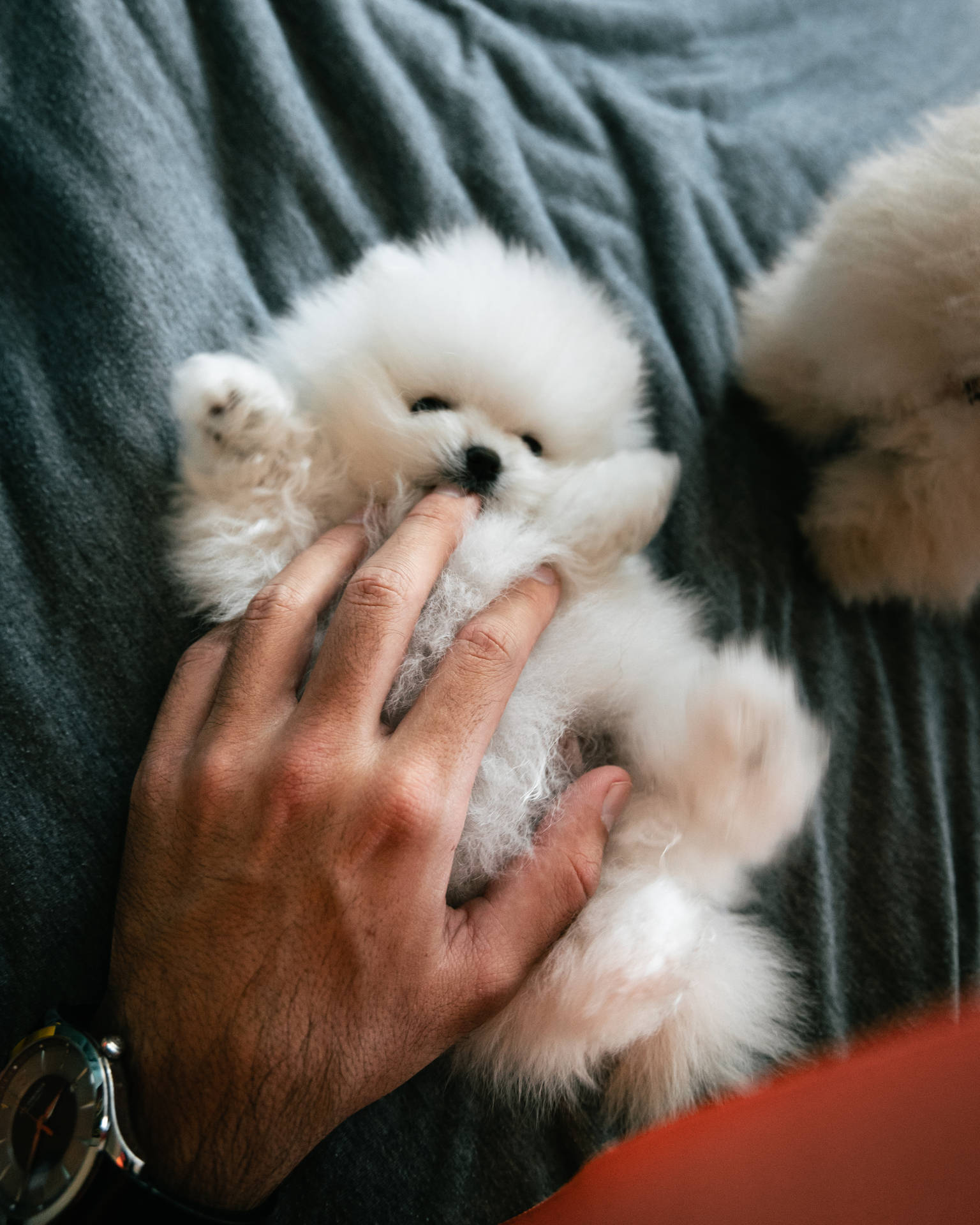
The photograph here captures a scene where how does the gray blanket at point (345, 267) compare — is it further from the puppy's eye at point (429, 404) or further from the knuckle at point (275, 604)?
the puppy's eye at point (429, 404)

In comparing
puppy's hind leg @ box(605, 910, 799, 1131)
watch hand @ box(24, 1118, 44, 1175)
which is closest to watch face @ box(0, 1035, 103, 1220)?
watch hand @ box(24, 1118, 44, 1175)

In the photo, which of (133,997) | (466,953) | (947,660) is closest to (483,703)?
(466,953)

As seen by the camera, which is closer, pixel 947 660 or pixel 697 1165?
pixel 697 1165

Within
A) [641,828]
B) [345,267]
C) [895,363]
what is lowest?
[641,828]

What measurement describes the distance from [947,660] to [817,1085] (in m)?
0.73

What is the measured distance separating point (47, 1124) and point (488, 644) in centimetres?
68

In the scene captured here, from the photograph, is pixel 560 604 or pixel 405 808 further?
pixel 560 604

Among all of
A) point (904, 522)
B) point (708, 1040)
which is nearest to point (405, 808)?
point (708, 1040)

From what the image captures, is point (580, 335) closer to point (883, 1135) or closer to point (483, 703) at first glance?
point (483, 703)

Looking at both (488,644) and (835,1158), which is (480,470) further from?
(835,1158)

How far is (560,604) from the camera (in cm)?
98

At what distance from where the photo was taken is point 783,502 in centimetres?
118

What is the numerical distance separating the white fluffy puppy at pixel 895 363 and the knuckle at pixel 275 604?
81cm

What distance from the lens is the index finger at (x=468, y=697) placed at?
790 mm
